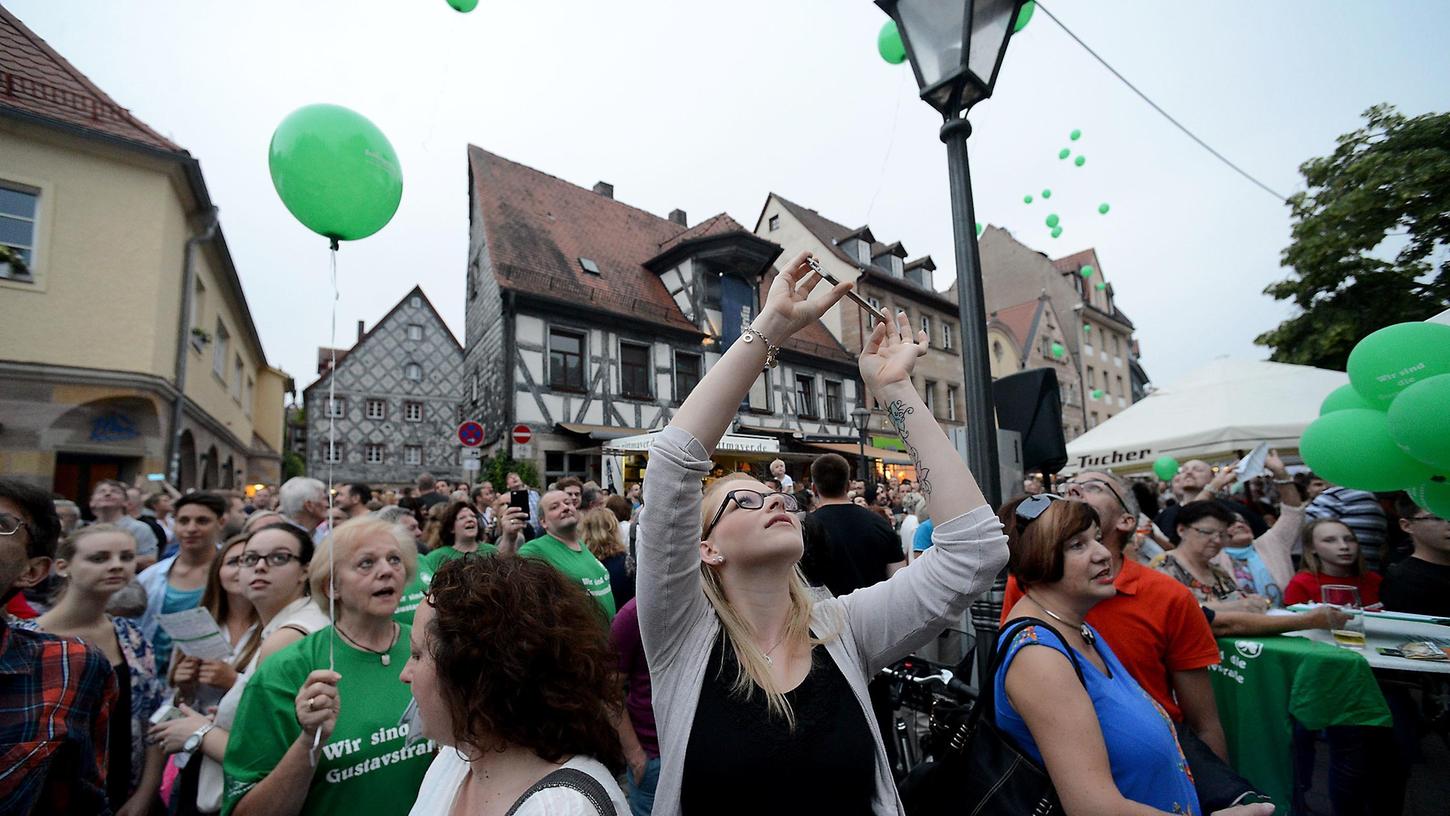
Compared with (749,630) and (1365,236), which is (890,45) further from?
(1365,236)

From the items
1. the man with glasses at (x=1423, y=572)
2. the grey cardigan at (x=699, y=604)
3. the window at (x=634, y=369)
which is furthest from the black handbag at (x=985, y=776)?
the window at (x=634, y=369)

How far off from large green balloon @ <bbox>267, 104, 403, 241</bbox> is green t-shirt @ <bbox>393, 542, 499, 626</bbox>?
1.54 m

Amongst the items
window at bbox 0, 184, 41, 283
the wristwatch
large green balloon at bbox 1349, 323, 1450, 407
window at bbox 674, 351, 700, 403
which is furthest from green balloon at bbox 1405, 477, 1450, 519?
window at bbox 674, 351, 700, 403

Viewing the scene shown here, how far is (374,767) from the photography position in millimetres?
1945

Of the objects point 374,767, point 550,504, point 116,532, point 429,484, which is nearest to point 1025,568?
point 374,767

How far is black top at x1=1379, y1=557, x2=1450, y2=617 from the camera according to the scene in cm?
368

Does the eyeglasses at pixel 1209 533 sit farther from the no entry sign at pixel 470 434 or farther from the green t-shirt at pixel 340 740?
the no entry sign at pixel 470 434

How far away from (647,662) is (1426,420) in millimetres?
3656

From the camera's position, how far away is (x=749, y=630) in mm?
1608

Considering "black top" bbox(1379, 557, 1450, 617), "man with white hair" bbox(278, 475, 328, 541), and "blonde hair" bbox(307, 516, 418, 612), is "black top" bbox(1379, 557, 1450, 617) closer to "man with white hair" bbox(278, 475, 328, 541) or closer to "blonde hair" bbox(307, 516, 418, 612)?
"blonde hair" bbox(307, 516, 418, 612)

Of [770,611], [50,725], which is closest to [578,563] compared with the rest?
[50,725]

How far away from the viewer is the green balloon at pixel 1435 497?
3205mm

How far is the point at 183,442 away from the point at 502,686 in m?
15.0

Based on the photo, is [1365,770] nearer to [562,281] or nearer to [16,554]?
[16,554]
